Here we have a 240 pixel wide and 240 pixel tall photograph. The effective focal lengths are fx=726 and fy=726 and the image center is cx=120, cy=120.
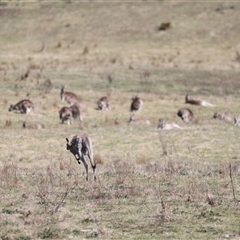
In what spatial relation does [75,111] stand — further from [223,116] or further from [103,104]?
[223,116]

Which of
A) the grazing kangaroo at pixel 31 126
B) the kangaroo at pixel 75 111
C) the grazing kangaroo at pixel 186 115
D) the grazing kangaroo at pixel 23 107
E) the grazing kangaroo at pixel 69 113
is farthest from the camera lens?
the grazing kangaroo at pixel 186 115

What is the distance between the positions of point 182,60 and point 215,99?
38.9ft

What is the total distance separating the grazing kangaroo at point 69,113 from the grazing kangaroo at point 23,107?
1554mm

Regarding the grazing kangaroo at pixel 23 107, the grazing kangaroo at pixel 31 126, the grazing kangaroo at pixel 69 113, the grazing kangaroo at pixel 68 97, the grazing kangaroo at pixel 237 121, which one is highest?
the grazing kangaroo at pixel 68 97

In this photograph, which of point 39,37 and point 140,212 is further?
point 39,37

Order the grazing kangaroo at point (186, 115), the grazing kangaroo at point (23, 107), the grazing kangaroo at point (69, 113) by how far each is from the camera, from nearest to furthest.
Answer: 1. the grazing kangaroo at point (69, 113)
2. the grazing kangaroo at point (23, 107)
3. the grazing kangaroo at point (186, 115)

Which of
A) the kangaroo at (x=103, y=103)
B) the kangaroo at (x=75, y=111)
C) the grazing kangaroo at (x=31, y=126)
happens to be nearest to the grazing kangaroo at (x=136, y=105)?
the kangaroo at (x=103, y=103)

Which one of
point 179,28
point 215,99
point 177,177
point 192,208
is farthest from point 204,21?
point 192,208

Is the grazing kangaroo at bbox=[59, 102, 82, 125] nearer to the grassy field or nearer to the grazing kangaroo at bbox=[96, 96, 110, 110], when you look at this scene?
the grassy field

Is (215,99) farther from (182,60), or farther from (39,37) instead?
(39,37)

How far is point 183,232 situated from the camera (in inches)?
471

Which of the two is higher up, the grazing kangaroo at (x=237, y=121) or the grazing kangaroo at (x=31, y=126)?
the grazing kangaroo at (x=31, y=126)

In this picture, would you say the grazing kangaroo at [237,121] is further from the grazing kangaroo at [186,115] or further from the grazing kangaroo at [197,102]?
the grazing kangaroo at [197,102]

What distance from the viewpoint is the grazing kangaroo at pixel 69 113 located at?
96.9ft
